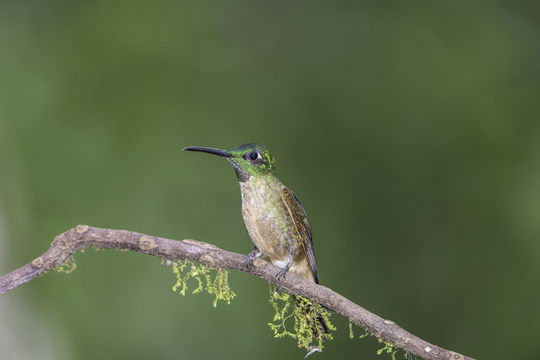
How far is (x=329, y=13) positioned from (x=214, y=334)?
2.80 metres

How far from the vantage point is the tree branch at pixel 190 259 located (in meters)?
2.05

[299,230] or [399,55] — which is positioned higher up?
[399,55]

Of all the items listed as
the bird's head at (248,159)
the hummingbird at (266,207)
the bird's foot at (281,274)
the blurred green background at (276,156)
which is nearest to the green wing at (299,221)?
the hummingbird at (266,207)

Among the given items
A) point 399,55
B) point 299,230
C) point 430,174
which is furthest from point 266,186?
point 399,55

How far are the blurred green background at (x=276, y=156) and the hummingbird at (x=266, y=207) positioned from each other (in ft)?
4.99

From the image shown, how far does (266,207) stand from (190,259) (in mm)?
529

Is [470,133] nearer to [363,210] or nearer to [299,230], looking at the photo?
[363,210]

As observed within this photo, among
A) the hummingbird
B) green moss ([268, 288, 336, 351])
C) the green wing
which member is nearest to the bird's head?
the hummingbird

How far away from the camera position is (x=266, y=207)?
272cm

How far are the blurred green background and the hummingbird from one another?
1522 millimetres

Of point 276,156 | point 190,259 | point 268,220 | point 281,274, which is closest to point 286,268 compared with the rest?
point 281,274

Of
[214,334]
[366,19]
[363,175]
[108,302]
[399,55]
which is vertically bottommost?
[214,334]

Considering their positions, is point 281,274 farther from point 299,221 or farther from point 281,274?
point 299,221

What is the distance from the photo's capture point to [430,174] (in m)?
4.62
